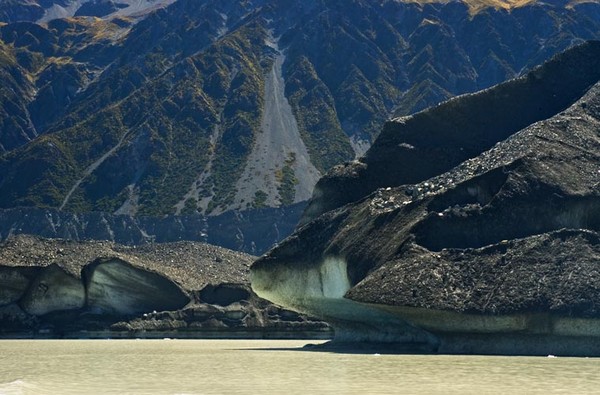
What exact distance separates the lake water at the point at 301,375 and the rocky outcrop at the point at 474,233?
9.52 feet

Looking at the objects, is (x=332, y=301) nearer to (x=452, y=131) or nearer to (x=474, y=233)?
(x=474, y=233)

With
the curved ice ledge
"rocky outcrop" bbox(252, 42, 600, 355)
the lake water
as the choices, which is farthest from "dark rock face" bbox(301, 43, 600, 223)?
the lake water

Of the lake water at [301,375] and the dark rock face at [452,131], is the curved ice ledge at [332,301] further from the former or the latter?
the dark rock face at [452,131]

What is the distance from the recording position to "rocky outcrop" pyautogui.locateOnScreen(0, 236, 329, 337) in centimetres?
11738

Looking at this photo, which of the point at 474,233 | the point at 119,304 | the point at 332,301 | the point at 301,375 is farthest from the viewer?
the point at 119,304

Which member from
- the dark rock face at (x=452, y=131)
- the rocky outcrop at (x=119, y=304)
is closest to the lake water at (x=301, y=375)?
the dark rock face at (x=452, y=131)

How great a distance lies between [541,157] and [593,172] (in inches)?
123

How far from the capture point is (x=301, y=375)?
47.6 meters

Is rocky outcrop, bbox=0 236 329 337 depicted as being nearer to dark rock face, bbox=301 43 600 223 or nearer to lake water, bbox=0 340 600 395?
dark rock face, bbox=301 43 600 223

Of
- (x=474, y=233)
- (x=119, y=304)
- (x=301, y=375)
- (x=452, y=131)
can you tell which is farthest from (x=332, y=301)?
(x=119, y=304)

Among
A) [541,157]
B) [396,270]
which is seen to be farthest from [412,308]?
[541,157]

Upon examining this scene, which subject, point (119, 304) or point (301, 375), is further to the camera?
point (119, 304)

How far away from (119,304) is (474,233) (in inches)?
2414

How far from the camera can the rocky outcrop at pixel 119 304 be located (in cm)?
11738
